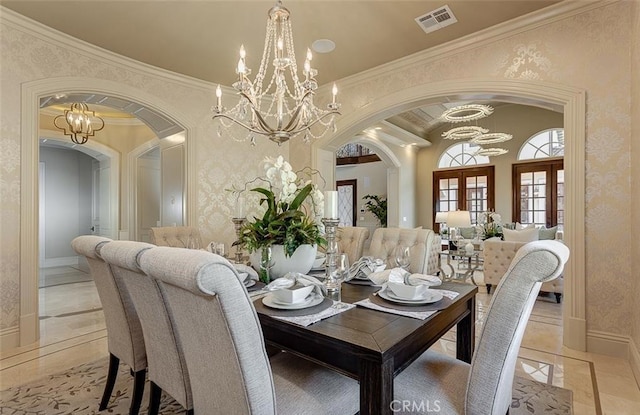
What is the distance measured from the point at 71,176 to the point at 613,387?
9.33 metres

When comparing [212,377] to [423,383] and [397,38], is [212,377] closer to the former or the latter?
[423,383]

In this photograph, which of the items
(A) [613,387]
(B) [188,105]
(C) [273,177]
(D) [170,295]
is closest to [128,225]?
(B) [188,105]

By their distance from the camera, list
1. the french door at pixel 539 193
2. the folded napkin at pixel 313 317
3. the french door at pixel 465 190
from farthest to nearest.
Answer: the french door at pixel 465 190
the french door at pixel 539 193
the folded napkin at pixel 313 317

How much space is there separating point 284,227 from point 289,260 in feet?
0.68

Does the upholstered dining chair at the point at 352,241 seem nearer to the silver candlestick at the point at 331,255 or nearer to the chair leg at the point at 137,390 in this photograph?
the silver candlestick at the point at 331,255

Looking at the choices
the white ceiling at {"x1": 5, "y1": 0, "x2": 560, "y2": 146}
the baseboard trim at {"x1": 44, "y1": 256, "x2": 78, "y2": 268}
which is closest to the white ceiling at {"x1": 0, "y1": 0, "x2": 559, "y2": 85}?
the white ceiling at {"x1": 5, "y1": 0, "x2": 560, "y2": 146}

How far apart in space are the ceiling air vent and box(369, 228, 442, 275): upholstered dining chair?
1.85 metres

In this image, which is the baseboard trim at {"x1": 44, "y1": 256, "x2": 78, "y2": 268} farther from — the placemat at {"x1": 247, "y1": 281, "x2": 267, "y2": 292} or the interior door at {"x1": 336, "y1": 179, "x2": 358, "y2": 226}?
the placemat at {"x1": 247, "y1": 281, "x2": 267, "y2": 292}

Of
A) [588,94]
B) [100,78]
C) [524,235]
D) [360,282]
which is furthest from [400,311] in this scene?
[524,235]

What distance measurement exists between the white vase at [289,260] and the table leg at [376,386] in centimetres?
93

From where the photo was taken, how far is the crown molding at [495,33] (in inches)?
106

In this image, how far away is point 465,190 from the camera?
8.46 meters

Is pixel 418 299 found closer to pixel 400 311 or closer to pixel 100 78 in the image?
pixel 400 311

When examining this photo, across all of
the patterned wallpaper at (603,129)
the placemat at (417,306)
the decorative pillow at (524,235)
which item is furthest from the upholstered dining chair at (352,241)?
the decorative pillow at (524,235)
